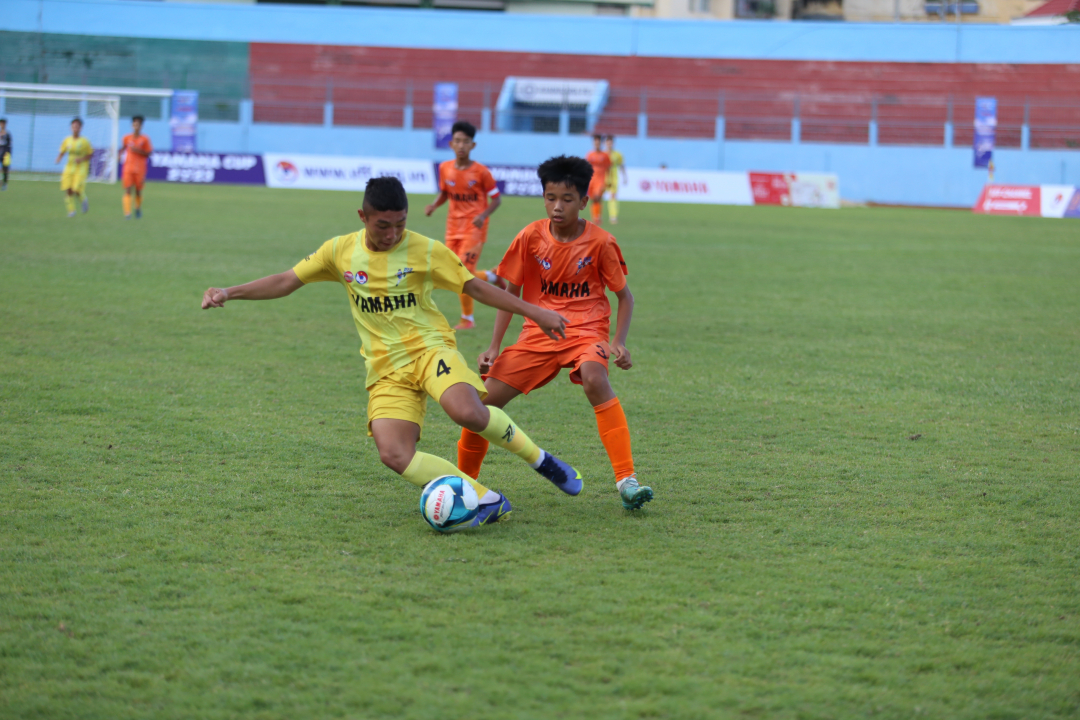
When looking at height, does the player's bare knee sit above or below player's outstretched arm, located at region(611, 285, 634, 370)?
below

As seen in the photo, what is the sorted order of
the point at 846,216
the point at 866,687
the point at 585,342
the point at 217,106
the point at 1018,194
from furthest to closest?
1. the point at 217,106
2. the point at 1018,194
3. the point at 846,216
4. the point at 585,342
5. the point at 866,687

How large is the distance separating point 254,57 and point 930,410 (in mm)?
41788

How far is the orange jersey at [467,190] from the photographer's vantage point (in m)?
10.3

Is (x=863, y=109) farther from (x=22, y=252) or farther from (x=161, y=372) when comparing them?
(x=161, y=372)

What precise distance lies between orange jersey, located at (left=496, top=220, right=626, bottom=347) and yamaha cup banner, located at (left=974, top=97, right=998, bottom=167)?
36.9 meters

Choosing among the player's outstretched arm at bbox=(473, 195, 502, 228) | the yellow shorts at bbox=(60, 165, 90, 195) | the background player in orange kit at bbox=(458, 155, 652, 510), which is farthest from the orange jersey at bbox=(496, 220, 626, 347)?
the yellow shorts at bbox=(60, 165, 90, 195)

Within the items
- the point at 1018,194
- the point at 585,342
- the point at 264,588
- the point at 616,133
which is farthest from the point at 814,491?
the point at 616,133

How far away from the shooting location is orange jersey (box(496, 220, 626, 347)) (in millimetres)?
4809

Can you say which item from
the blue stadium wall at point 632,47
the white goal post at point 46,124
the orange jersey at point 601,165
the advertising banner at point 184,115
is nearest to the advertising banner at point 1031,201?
the blue stadium wall at point 632,47

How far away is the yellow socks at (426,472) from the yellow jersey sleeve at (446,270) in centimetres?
74

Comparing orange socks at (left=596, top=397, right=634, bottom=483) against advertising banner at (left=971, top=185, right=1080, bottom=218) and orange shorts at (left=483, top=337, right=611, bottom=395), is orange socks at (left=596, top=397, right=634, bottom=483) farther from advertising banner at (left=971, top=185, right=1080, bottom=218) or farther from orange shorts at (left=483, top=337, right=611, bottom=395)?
advertising banner at (left=971, top=185, right=1080, bottom=218)

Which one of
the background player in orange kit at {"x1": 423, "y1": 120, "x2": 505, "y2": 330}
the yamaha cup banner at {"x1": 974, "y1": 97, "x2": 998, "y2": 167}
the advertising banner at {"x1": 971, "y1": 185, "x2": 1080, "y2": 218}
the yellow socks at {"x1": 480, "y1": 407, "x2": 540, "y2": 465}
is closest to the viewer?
the yellow socks at {"x1": 480, "y1": 407, "x2": 540, "y2": 465}

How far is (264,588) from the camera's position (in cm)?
351

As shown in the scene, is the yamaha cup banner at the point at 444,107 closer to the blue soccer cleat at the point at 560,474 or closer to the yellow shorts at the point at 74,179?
the yellow shorts at the point at 74,179
